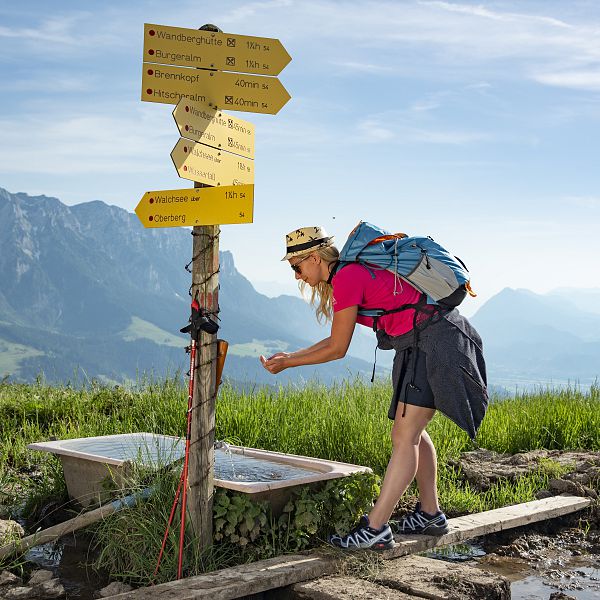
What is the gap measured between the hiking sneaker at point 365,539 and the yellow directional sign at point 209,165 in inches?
82.4

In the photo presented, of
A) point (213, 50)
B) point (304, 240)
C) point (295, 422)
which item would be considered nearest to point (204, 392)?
point (304, 240)

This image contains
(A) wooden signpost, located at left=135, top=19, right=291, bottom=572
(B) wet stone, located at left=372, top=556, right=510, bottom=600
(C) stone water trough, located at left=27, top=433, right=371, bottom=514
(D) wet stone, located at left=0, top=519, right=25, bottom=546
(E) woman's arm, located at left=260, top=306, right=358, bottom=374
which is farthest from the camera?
(D) wet stone, located at left=0, top=519, right=25, bottom=546

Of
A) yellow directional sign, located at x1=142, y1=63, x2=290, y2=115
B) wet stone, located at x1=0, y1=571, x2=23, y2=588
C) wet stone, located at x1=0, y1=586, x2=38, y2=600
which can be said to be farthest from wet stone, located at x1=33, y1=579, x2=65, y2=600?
yellow directional sign, located at x1=142, y1=63, x2=290, y2=115

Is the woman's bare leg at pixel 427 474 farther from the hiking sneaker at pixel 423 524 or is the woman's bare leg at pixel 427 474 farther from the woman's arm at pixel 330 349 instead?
the woman's arm at pixel 330 349

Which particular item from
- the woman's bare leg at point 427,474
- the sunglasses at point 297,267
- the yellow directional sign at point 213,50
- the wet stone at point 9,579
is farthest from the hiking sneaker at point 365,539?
the yellow directional sign at point 213,50

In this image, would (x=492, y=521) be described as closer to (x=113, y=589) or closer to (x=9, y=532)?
(x=113, y=589)

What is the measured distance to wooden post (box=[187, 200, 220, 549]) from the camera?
4781mm

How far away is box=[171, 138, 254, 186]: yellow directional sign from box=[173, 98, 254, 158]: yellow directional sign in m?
0.04

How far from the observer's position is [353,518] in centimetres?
518

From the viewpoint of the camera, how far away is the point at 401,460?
4.87 meters

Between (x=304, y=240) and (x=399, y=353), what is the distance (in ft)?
2.81

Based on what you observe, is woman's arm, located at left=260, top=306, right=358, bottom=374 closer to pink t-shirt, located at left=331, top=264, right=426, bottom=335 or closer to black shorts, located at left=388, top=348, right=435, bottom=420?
pink t-shirt, located at left=331, top=264, right=426, bottom=335

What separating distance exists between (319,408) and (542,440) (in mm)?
2584

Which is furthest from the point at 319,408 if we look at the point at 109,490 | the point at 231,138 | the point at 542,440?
the point at 231,138
